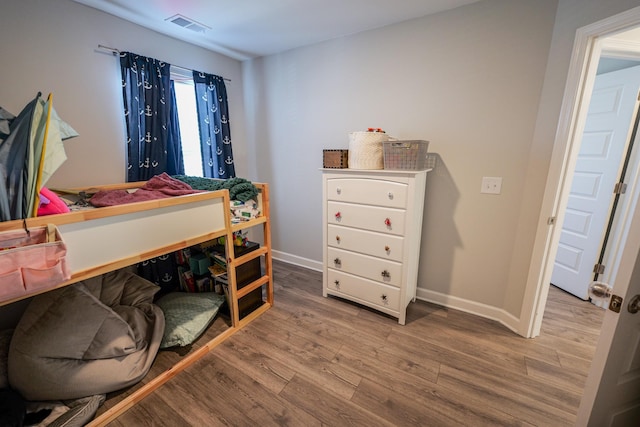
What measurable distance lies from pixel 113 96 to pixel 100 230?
1412mm

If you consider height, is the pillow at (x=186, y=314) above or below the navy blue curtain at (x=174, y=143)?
below

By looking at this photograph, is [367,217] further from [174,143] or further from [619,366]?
[174,143]

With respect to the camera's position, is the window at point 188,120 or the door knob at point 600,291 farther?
the window at point 188,120

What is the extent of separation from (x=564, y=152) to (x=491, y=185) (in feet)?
1.45

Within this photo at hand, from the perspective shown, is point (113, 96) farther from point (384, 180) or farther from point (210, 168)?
point (384, 180)

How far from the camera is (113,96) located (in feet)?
6.61

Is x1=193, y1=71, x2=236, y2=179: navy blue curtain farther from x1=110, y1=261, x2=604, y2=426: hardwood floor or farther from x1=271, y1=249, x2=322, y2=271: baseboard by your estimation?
x1=110, y1=261, x2=604, y2=426: hardwood floor

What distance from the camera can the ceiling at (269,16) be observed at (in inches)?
70.2

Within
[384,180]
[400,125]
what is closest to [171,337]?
[384,180]

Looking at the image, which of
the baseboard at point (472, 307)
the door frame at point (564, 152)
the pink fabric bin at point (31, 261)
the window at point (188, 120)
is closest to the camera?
the pink fabric bin at point (31, 261)

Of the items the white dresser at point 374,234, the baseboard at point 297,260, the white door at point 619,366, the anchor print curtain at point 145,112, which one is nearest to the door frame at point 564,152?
the white dresser at point 374,234

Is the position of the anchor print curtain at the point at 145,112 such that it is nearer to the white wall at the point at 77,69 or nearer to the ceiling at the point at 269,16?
the white wall at the point at 77,69

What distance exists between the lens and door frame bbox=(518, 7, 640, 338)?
1.37m

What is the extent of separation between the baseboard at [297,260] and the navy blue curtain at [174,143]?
1458mm
